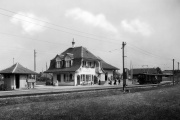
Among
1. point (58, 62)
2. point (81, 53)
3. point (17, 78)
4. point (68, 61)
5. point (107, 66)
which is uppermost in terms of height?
point (81, 53)

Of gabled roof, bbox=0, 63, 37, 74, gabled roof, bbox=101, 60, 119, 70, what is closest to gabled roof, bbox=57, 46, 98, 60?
gabled roof, bbox=101, 60, 119, 70

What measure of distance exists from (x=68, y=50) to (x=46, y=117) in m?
40.4

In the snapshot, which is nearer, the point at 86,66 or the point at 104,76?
the point at 86,66

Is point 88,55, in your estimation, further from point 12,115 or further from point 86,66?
point 12,115

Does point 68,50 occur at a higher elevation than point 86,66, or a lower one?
higher

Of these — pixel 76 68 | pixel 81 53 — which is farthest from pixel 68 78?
pixel 81 53

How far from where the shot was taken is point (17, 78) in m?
33.3

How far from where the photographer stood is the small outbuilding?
32294 millimetres

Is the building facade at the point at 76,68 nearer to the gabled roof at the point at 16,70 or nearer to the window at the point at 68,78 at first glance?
the window at the point at 68,78

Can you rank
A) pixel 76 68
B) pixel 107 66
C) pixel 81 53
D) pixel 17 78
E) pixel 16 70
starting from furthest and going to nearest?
pixel 107 66 < pixel 81 53 < pixel 76 68 < pixel 17 78 < pixel 16 70

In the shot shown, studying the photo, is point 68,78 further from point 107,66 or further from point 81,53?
point 107,66

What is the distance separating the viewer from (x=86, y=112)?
13.0m

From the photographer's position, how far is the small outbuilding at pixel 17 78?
32.3 meters

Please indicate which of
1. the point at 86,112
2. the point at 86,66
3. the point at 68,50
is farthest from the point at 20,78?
the point at 86,112
